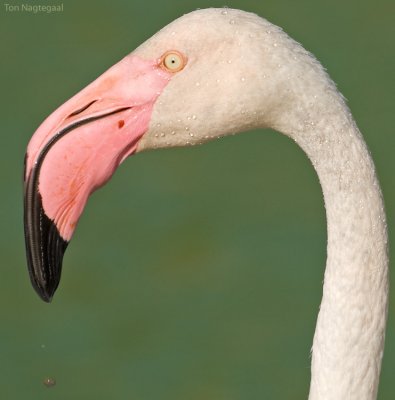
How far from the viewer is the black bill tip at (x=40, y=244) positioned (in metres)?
3.52

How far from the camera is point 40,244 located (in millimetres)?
3564

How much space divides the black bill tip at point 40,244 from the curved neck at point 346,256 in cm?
74

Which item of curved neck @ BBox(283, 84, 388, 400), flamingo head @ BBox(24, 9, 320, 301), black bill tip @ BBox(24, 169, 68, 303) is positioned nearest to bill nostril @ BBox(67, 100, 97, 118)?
flamingo head @ BBox(24, 9, 320, 301)

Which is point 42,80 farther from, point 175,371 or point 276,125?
point 276,125

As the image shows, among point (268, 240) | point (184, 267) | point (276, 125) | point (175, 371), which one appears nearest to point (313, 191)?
point (268, 240)

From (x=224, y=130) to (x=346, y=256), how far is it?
1.69 feet

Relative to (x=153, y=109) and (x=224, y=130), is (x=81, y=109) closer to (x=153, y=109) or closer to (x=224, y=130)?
(x=153, y=109)

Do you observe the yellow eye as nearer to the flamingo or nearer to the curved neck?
the flamingo

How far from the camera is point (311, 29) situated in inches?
302

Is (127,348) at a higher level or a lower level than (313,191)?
lower

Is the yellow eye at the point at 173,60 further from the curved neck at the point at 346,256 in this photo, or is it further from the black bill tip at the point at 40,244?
the black bill tip at the point at 40,244

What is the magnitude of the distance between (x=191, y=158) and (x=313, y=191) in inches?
30.0

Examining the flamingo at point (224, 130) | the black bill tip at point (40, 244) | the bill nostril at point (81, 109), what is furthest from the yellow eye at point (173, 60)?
the black bill tip at point (40, 244)

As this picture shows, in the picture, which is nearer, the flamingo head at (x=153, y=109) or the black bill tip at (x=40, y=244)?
the flamingo head at (x=153, y=109)
